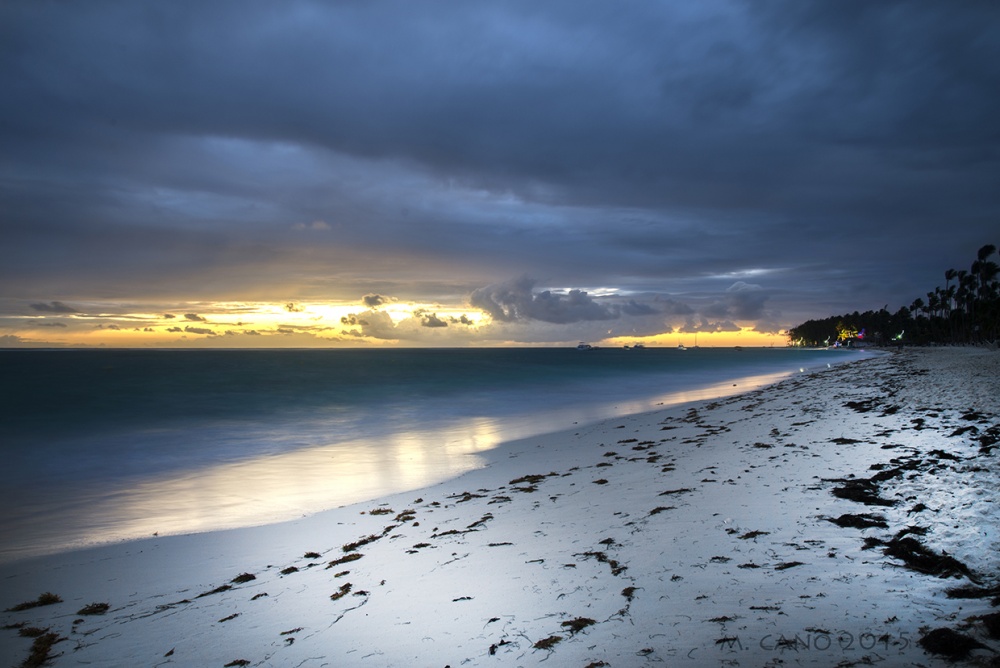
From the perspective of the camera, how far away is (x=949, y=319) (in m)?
111

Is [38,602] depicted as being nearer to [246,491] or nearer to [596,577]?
[246,491]

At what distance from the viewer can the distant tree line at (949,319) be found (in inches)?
3250

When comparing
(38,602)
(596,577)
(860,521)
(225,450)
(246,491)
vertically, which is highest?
(860,521)

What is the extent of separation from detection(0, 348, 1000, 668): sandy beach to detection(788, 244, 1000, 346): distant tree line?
3590 inches

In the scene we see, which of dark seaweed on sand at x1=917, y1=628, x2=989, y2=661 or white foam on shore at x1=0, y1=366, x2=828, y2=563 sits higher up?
dark seaweed on sand at x1=917, y1=628, x2=989, y2=661

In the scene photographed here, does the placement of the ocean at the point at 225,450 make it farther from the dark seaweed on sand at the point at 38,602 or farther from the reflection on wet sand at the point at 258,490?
the dark seaweed on sand at the point at 38,602

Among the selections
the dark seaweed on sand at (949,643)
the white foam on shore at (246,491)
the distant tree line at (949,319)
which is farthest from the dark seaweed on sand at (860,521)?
the distant tree line at (949,319)

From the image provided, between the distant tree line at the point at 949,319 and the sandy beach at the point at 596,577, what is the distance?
9119 cm

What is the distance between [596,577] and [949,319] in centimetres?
14334

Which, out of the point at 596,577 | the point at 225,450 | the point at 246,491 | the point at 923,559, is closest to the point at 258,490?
the point at 246,491

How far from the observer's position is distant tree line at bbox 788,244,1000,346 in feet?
271

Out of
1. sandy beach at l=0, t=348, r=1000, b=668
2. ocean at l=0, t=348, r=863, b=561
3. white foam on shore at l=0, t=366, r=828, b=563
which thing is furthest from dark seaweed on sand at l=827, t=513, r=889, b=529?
ocean at l=0, t=348, r=863, b=561

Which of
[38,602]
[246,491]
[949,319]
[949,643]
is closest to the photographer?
[949,643]

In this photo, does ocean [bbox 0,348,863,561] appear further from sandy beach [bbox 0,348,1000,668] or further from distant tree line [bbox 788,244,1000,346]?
distant tree line [bbox 788,244,1000,346]
